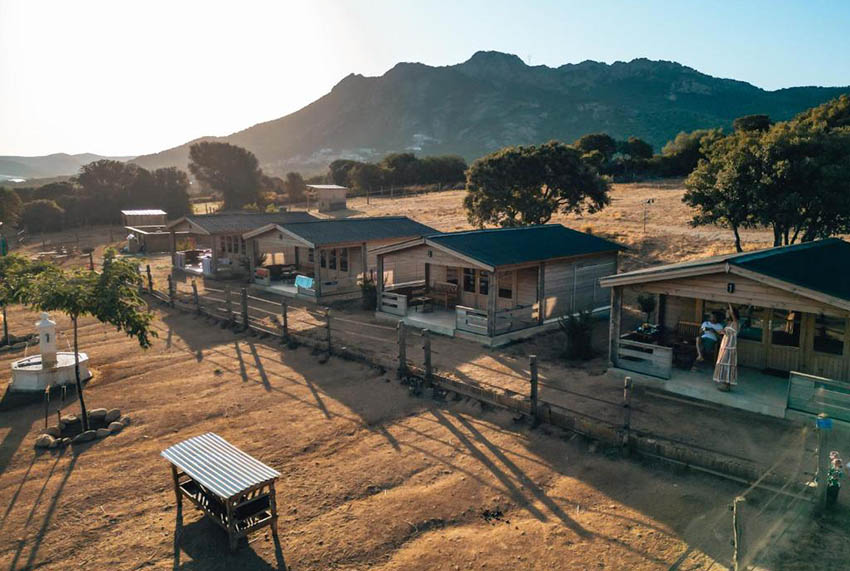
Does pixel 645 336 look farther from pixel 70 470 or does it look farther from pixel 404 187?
pixel 404 187

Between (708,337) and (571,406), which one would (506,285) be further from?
(571,406)

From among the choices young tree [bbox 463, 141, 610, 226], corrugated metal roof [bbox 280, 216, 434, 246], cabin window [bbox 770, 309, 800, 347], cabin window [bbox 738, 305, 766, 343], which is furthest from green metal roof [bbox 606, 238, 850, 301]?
young tree [bbox 463, 141, 610, 226]

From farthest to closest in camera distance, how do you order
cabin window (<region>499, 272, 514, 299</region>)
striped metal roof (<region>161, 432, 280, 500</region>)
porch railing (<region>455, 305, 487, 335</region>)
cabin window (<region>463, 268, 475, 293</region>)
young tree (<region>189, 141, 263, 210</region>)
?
1. young tree (<region>189, 141, 263, 210</region>)
2. cabin window (<region>463, 268, 475, 293</region>)
3. cabin window (<region>499, 272, 514, 299</region>)
4. porch railing (<region>455, 305, 487, 335</region>)
5. striped metal roof (<region>161, 432, 280, 500</region>)

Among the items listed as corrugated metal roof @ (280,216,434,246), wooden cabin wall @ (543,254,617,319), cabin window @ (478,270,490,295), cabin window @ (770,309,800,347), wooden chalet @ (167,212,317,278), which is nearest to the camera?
cabin window @ (770,309,800,347)

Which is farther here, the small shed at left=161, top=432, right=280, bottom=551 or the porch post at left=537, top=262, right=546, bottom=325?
the porch post at left=537, top=262, right=546, bottom=325

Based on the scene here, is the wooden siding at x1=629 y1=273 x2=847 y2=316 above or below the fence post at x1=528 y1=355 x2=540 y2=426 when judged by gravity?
above

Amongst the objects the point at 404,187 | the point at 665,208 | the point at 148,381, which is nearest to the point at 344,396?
the point at 148,381

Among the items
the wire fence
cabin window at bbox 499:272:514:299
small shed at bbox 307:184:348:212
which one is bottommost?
the wire fence

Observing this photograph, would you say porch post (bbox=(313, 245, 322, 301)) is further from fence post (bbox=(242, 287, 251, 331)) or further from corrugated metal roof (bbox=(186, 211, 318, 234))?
corrugated metal roof (bbox=(186, 211, 318, 234))
